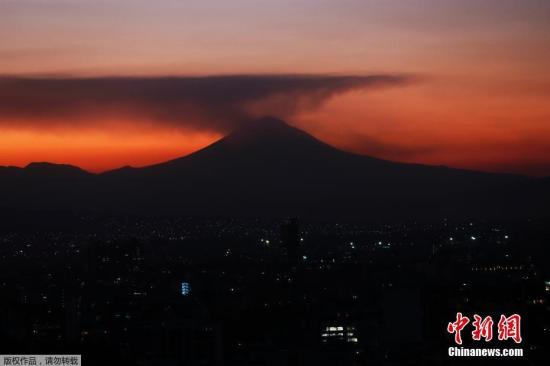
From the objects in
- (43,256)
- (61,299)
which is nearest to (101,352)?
(61,299)

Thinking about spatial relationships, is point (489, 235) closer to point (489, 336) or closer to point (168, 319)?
point (168, 319)

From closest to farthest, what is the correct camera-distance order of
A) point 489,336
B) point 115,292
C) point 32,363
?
point 32,363
point 489,336
point 115,292

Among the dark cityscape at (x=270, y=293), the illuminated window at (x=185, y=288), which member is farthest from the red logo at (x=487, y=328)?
the illuminated window at (x=185, y=288)

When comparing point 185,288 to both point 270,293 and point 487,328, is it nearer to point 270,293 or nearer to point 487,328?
point 270,293

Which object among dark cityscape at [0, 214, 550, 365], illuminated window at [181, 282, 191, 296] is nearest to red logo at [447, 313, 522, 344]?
dark cityscape at [0, 214, 550, 365]

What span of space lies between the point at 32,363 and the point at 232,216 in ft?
370

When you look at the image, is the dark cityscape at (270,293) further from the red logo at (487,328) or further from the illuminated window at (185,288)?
the illuminated window at (185,288)

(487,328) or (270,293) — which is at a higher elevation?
(270,293)

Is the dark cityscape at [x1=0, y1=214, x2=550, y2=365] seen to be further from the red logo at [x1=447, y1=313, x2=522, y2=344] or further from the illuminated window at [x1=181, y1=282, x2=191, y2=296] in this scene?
the illuminated window at [x1=181, y1=282, x2=191, y2=296]

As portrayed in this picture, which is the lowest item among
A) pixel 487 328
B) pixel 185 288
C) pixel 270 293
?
pixel 487 328

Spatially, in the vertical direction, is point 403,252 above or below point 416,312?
above

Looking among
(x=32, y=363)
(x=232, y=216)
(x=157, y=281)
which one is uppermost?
(x=232, y=216)

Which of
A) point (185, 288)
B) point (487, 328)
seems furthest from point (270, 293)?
point (487, 328)

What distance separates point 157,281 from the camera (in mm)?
63031
